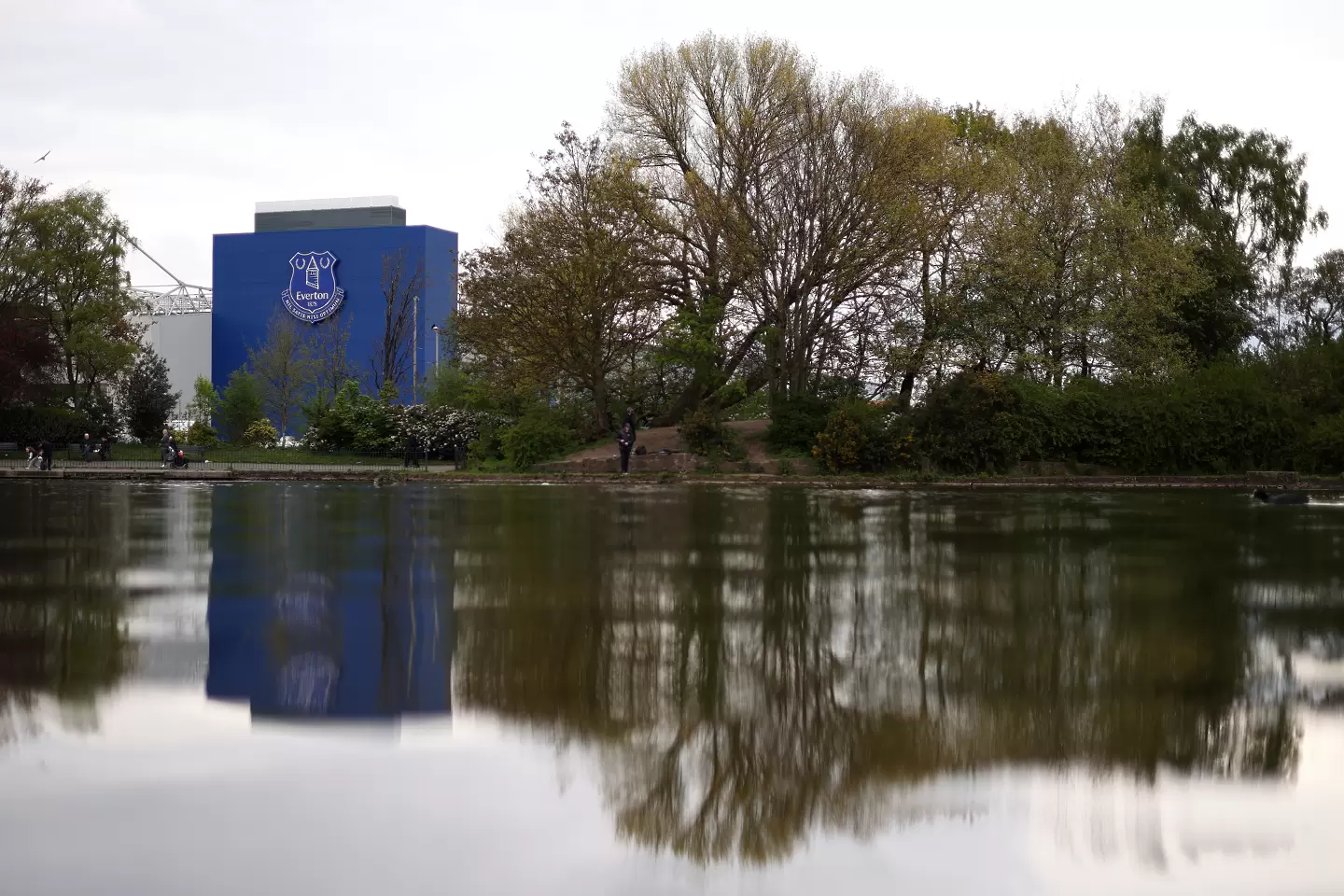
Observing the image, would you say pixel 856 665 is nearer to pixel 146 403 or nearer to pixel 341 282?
pixel 146 403

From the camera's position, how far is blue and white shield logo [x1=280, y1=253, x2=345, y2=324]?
269ft

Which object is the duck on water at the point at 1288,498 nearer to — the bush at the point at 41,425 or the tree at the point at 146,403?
the bush at the point at 41,425

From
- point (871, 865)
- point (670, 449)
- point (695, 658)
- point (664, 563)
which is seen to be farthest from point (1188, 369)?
point (871, 865)

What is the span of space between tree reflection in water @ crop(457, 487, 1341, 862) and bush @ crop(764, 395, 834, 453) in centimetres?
2185

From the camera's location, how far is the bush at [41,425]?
55250 mm

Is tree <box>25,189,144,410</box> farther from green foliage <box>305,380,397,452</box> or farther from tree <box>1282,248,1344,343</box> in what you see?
tree <box>1282,248,1344,343</box>

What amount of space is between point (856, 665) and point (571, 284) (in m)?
33.4

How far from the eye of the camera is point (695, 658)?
28.6 feet

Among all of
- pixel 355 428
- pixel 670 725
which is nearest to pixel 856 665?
pixel 670 725

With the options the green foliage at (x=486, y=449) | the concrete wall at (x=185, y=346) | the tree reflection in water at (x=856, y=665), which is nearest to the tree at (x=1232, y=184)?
the green foliage at (x=486, y=449)

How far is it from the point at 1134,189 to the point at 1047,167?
8528 mm

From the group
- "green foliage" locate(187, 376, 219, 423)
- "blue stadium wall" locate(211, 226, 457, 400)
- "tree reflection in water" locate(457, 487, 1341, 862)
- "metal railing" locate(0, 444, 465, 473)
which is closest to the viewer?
"tree reflection in water" locate(457, 487, 1341, 862)

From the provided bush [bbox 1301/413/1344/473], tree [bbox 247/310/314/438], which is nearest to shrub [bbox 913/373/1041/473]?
bush [bbox 1301/413/1344/473]

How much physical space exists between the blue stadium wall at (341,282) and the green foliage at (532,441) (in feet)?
115
